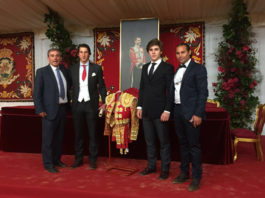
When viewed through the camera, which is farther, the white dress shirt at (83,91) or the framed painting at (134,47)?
the framed painting at (134,47)

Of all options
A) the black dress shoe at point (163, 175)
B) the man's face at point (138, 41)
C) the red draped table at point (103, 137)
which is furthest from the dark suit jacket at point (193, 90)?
the man's face at point (138, 41)

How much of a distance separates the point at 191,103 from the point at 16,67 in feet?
20.3

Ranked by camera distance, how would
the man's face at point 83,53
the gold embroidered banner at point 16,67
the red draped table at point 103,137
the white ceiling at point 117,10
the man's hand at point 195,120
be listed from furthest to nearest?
the gold embroidered banner at point 16,67 < the white ceiling at point 117,10 < the red draped table at point 103,137 < the man's face at point 83,53 < the man's hand at point 195,120

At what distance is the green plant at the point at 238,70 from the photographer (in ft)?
15.5

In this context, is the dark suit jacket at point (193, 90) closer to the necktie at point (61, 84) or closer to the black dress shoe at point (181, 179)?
the black dress shoe at point (181, 179)

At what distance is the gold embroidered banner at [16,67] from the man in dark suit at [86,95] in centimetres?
451

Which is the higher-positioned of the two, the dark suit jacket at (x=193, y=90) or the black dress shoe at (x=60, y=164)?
the dark suit jacket at (x=193, y=90)

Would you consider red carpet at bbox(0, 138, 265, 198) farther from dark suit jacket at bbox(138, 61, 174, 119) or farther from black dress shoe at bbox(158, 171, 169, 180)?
dark suit jacket at bbox(138, 61, 174, 119)

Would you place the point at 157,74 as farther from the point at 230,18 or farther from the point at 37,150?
the point at 230,18

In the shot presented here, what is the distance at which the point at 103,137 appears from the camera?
333 centimetres

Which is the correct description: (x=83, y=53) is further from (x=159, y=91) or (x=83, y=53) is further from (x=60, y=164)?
(x=60, y=164)

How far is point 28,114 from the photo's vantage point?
3432 mm

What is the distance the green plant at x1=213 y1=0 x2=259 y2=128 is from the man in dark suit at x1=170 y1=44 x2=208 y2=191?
9.73 ft

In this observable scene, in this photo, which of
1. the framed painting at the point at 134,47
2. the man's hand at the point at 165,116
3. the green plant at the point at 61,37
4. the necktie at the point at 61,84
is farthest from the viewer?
the green plant at the point at 61,37
